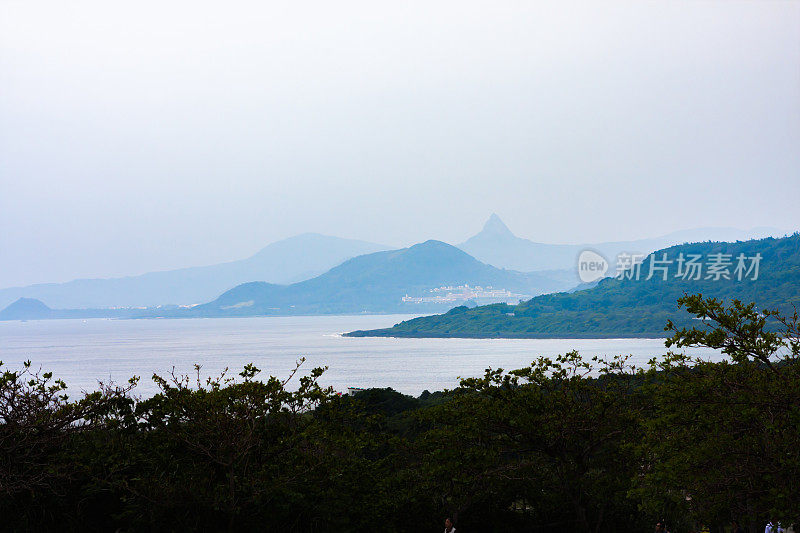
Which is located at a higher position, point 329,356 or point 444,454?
point 444,454

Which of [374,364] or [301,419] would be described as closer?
[301,419]

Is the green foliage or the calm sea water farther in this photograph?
the calm sea water

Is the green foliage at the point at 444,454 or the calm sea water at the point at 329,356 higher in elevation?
the green foliage at the point at 444,454

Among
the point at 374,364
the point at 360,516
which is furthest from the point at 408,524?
the point at 374,364

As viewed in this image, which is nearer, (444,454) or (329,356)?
(444,454)

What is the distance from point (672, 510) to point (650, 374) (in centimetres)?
471

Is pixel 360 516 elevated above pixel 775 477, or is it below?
below

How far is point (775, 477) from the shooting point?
431 inches

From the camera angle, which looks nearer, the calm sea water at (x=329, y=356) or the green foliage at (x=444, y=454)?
the green foliage at (x=444, y=454)

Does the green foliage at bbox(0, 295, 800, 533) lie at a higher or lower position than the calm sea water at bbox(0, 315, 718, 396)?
higher

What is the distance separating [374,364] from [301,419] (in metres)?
103

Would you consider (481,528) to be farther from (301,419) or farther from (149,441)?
(149,441)

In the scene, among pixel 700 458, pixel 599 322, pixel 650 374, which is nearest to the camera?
pixel 700 458

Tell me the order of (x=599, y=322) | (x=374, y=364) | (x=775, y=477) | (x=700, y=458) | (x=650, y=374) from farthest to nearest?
(x=599, y=322) < (x=374, y=364) < (x=650, y=374) < (x=700, y=458) < (x=775, y=477)
